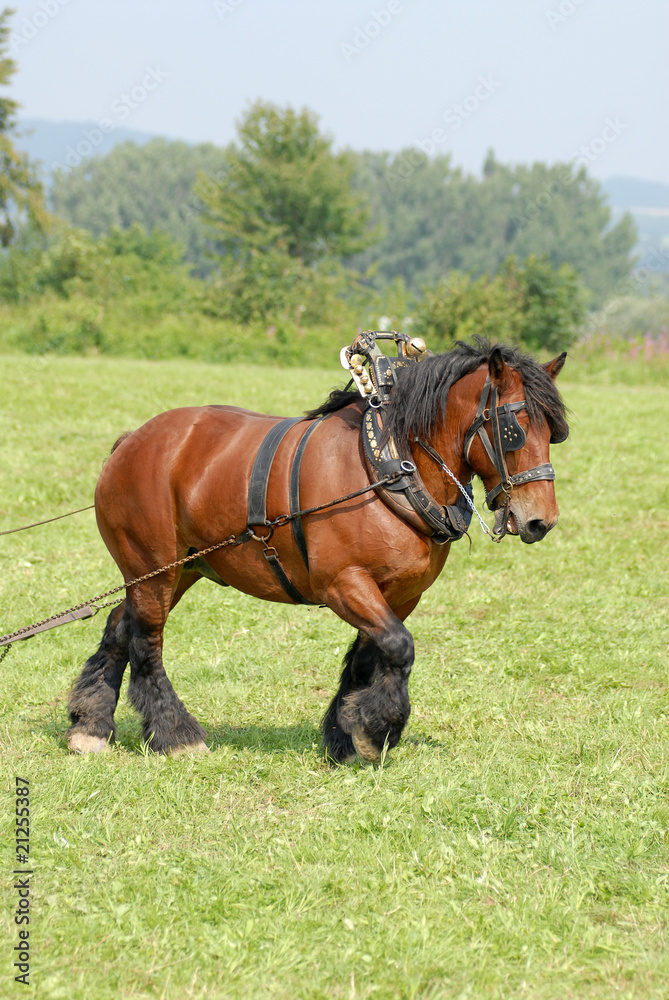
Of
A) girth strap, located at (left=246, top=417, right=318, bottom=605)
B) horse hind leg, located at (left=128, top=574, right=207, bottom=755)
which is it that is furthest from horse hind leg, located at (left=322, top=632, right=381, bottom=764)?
horse hind leg, located at (left=128, top=574, right=207, bottom=755)

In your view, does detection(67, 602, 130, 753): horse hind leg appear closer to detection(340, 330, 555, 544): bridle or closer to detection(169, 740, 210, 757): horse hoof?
detection(169, 740, 210, 757): horse hoof

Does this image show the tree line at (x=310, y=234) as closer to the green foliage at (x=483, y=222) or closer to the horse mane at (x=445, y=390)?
the green foliage at (x=483, y=222)

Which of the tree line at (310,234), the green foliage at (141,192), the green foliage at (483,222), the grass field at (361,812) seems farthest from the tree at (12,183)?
the green foliage at (483,222)

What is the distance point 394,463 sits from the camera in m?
3.92

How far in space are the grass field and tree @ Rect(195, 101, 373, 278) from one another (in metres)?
34.1

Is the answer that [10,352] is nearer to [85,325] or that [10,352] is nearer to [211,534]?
[85,325]

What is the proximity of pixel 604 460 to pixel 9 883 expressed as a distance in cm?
1028

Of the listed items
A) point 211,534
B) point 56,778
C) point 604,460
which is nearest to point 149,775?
point 56,778

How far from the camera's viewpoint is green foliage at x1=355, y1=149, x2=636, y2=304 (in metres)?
81.9

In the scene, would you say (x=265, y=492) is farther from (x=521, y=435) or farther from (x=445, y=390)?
(x=521, y=435)

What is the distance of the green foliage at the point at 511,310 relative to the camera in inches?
900

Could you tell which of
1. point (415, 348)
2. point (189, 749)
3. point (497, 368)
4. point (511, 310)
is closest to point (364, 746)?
point (189, 749)

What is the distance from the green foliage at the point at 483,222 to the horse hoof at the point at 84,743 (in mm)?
76917

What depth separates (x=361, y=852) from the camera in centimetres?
352
